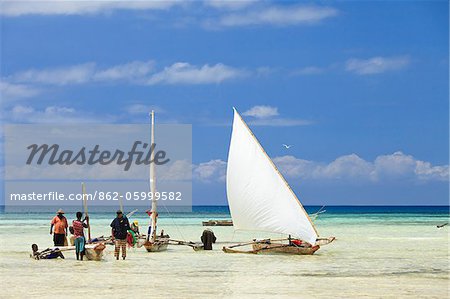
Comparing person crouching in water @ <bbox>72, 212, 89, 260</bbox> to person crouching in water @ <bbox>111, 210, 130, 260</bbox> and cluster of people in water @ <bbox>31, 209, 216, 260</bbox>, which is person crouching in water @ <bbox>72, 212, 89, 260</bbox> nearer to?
cluster of people in water @ <bbox>31, 209, 216, 260</bbox>

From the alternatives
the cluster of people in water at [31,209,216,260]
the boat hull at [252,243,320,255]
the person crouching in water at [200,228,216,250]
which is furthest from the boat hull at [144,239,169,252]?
the boat hull at [252,243,320,255]

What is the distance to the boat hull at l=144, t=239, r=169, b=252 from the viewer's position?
2895 cm

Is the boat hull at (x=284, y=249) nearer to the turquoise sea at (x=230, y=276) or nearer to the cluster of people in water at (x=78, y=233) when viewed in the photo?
the turquoise sea at (x=230, y=276)

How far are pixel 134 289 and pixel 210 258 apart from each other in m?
9.34

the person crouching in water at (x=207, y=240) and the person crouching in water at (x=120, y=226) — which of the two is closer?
the person crouching in water at (x=120, y=226)

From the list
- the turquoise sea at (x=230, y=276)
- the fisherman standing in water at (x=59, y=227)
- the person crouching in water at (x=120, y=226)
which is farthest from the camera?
the fisherman standing in water at (x=59, y=227)

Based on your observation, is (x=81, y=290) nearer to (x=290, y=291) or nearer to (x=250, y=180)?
(x=290, y=291)

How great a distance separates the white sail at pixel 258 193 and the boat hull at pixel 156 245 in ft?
12.2

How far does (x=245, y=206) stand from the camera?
87.9 feet

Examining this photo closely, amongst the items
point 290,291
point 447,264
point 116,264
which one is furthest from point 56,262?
point 447,264

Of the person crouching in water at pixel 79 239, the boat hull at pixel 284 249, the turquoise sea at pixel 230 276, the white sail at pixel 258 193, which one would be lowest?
the turquoise sea at pixel 230 276

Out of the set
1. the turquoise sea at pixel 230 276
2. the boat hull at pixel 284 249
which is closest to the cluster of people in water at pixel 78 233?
the turquoise sea at pixel 230 276

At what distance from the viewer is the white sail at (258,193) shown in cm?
2638

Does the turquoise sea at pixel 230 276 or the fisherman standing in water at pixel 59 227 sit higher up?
the fisherman standing in water at pixel 59 227
